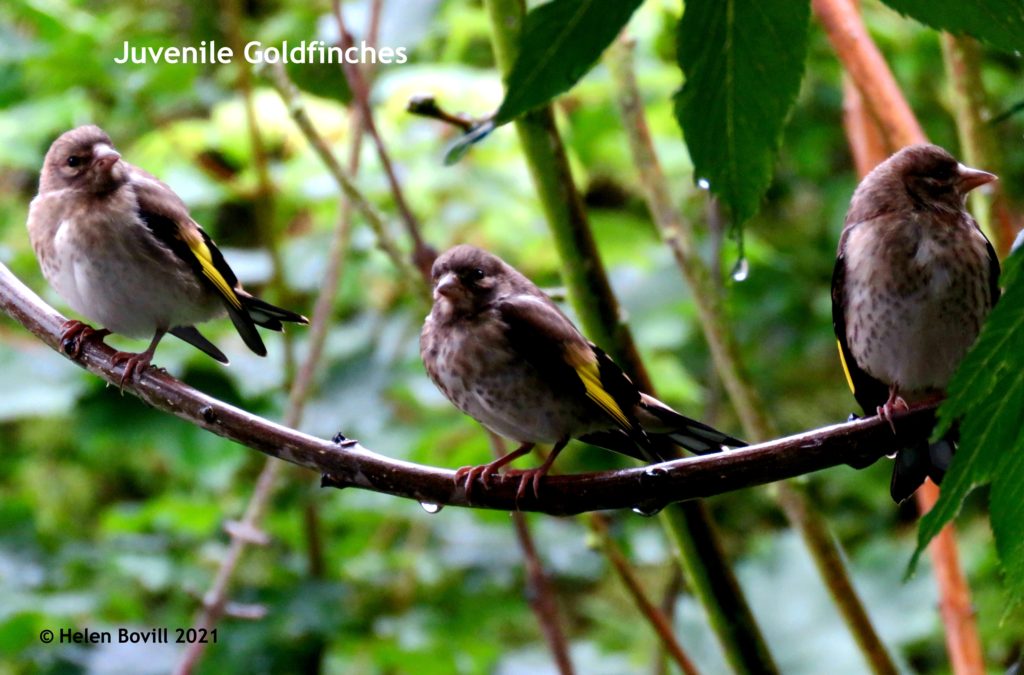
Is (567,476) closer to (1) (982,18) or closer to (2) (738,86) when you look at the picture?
(2) (738,86)

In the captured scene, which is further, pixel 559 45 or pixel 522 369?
pixel 522 369

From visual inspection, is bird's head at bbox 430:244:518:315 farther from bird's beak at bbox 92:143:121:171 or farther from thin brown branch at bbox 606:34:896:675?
bird's beak at bbox 92:143:121:171

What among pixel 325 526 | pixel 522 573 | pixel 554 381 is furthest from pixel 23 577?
pixel 554 381

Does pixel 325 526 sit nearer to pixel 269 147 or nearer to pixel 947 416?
pixel 269 147

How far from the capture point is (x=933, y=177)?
1.79 meters

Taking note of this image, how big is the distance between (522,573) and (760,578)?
916 mm

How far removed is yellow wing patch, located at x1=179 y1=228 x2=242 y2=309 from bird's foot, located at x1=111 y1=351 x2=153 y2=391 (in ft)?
0.73

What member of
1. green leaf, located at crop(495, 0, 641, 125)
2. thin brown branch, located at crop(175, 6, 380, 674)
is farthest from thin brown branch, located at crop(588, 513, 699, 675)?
green leaf, located at crop(495, 0, 641, 125)

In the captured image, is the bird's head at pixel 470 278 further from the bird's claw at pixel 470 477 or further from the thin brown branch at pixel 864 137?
the thin brown branch at pixel 864 137

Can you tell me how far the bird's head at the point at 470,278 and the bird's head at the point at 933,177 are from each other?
675 mm

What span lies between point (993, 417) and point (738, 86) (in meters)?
0.35

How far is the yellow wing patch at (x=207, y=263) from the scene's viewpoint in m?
1.86
